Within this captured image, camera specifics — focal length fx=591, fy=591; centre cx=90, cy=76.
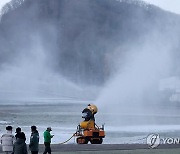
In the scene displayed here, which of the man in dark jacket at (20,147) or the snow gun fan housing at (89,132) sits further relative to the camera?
the snow gun fan housing at (89,132)

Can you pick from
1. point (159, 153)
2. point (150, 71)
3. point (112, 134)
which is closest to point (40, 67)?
point (150, 71)

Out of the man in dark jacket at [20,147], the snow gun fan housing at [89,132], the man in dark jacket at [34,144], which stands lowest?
the man in dark jacket at [20,147]

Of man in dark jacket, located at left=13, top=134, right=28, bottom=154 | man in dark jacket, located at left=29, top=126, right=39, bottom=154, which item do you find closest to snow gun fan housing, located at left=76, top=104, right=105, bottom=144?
man in dark jacket, located at left=29, top=126, right=39, bottom=154

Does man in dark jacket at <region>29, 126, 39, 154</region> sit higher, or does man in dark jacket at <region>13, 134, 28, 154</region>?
man in dark jacket at <region>29, 126, 39, 154</region>

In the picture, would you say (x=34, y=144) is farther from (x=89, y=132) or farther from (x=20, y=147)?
(x=89, y=132)

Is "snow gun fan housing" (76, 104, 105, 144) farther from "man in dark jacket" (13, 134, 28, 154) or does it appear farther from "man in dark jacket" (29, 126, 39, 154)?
"man in dark jacket" (13, 134, 28, 154)

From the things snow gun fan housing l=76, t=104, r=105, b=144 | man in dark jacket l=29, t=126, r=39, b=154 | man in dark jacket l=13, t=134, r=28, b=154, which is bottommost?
man in dark jacket l=13, t=134, r=28, b=154

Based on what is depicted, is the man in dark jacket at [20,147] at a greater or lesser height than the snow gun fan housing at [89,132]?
lesser

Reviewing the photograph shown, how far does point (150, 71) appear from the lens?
76000 millimetres

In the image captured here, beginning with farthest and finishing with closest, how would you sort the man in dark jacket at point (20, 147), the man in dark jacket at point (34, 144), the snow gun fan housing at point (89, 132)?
1. the snow gun fan housing at point (89, 132)
2. the man in dark jacket at point (34, 144)
3. the man in dark jacket at point (20, 147)

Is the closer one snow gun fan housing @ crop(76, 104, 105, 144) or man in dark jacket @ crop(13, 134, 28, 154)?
man in dark jacket @ crop(13, 134, 28, 154)

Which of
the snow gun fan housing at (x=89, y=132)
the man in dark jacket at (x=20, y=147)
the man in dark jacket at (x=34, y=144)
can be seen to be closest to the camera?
the man in dark jacket at (x=20, y=147)

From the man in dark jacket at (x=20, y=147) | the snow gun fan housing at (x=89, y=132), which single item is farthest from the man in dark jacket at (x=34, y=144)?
the snow gun fan housing at (x=89, y=132)

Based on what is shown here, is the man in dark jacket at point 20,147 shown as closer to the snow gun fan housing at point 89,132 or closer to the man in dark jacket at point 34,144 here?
the man in dark jacket at point 34,144
